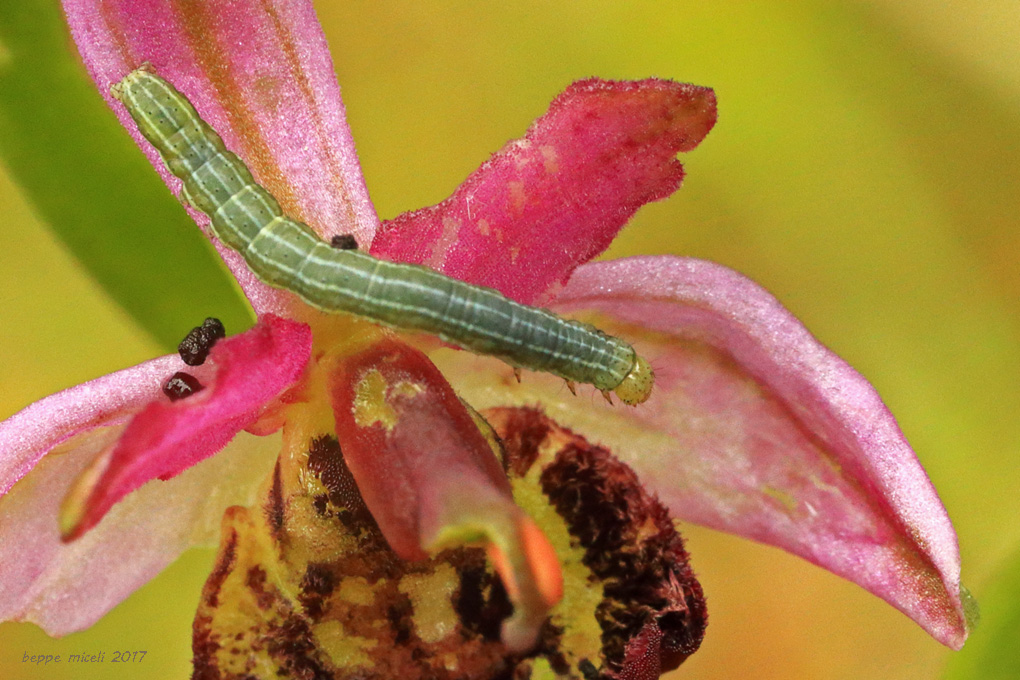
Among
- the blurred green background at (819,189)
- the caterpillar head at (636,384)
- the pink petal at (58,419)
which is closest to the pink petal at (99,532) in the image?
the pink petal at (58,419)

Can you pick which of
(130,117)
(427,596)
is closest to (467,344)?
(427,596)

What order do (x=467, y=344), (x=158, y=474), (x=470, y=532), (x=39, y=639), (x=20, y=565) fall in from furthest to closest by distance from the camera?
(x=39, y=639)
(x=20, y=565)
(x=467, y=344)
(x=158, y=474)
(x=470, y=532)

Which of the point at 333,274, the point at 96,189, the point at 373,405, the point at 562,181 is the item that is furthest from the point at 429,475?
the point at 96,189

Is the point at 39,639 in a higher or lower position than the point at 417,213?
lower

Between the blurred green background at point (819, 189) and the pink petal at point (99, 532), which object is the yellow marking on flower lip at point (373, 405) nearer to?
the pink petal at point (99, 532)

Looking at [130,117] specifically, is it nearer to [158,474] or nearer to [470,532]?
[158,474]

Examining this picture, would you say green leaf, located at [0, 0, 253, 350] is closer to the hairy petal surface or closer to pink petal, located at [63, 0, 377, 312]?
pink petal, located at [63, 0, 377, 312]
